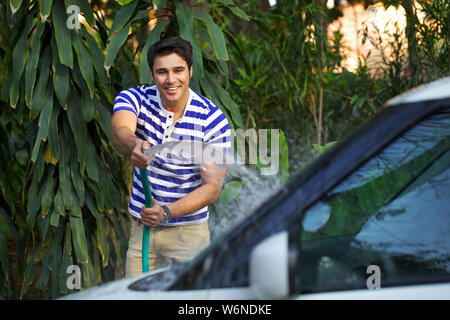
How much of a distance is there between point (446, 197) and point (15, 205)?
3.37 metres

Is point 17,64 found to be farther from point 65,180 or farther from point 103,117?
point 65,180

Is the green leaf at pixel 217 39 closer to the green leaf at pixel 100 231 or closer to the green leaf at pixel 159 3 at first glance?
the green leaf at pixel 159 3

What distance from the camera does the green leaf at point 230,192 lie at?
2291 millimetres

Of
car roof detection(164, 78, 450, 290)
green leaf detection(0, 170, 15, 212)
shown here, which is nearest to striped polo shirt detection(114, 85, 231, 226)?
car roof detection(164, 78, 450, 290)

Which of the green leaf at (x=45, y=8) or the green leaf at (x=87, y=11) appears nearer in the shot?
the green leaf at (x=45, y=8)

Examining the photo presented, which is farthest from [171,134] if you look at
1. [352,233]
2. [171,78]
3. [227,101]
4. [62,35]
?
[62,35]

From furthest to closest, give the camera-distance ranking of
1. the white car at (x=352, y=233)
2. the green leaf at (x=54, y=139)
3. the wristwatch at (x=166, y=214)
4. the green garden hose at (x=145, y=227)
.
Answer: the green leaf at (x=54, y=139)
the wristwatch at (x=166, y=214)
the green garden hose at (x=145, y=227)
the white car at (x=352, y=233)

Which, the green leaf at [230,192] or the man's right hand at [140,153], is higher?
the man's right hand at [140,153]

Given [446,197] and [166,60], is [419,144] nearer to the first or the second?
[446,197]

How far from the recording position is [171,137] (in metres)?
2.49

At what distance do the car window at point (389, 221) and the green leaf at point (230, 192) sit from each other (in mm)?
558

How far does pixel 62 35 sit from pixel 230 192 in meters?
1.73

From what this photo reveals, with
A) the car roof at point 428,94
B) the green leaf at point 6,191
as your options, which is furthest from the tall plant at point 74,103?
the car roof at point 428,94

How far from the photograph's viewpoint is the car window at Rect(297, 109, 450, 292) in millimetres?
1523
